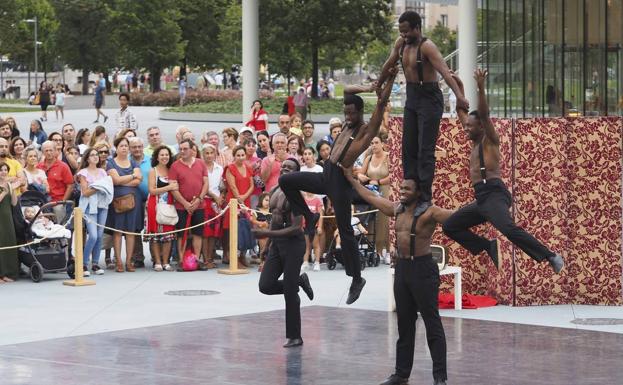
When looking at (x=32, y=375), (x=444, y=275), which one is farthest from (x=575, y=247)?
(x=32, y=375)

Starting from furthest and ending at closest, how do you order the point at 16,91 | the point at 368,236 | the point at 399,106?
the point at 16,91 → the point at 399,106 → the point at 368,236

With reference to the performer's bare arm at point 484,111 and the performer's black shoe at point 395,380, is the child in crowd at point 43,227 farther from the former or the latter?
the performer's black shoe at point 395,380

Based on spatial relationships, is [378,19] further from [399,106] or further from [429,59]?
[429,59]

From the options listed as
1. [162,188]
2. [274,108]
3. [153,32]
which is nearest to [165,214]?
[162,188]

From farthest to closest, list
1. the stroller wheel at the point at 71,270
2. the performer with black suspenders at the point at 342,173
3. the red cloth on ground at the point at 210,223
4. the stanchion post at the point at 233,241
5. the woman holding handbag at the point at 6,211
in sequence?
the red cloth on ground at the point at 210,223 → the stanchion post at the point at 233,241 → the stroller wheel at the point at 71,270 → the woman holding handbag at the point at 6,211 → the performer with black suspenders at the point at 342,173

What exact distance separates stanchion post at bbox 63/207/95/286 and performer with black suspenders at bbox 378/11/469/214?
6481mm

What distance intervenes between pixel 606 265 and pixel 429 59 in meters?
5.77

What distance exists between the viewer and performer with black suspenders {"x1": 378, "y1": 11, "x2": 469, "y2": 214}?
11609 mm

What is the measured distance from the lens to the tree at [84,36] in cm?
9625

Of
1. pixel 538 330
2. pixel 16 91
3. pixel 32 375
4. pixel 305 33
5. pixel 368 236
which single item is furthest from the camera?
pixel 16 91

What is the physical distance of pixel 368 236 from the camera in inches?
791

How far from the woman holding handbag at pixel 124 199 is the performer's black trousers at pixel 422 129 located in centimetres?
747

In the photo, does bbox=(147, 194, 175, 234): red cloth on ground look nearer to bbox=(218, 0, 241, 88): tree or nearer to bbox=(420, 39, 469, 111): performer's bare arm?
bbox=(420, 39, 469, 111): performer's bare arm

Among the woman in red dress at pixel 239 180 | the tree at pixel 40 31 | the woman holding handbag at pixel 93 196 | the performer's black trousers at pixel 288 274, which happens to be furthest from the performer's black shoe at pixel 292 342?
the tree at pixel 40 31
